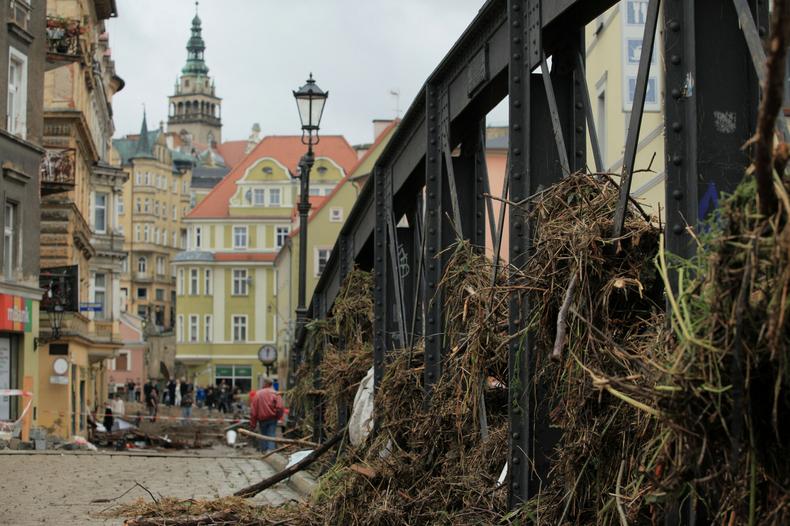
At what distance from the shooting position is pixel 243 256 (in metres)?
104

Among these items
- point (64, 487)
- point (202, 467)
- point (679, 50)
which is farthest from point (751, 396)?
point (202, 467)

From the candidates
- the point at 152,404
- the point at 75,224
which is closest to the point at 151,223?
the point at 152,404

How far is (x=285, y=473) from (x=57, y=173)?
2815 centimetres

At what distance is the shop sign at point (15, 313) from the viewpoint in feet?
101

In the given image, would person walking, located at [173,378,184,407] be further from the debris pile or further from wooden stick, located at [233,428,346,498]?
the debris pile

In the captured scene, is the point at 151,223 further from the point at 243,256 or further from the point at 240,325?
the point at 243,256

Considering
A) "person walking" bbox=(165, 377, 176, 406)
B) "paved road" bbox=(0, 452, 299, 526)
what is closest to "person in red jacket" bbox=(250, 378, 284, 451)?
"paved road" bbox=(0, 452, 299, 526)

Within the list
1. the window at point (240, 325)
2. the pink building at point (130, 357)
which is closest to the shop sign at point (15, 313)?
the window at point (240, 325)

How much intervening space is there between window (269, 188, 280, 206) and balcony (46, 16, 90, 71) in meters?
63.3

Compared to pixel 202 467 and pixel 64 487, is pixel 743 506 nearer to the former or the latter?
pixel 64 487

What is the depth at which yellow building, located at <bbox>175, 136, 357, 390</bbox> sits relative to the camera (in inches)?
4028

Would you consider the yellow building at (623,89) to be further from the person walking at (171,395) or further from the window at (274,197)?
the window at (274,197)

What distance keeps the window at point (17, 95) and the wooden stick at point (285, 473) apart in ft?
72.9

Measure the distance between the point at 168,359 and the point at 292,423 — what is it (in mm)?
103356
